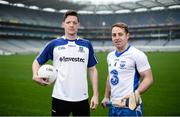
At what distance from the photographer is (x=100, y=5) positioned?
77.4m

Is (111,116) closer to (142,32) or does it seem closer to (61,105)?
(61,105)

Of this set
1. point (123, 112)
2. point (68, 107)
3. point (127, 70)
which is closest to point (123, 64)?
point (127, 70)

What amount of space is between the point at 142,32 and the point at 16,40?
116 feet

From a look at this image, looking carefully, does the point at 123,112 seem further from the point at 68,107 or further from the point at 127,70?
the point at 68,107

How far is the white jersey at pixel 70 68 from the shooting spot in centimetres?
428

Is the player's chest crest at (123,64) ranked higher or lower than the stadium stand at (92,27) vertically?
lower

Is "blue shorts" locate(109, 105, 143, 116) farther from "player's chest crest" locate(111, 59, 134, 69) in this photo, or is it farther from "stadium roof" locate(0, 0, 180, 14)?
"stadium roof" locate(0, 0, 180, 14)

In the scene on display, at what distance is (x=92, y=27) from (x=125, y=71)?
256 ft

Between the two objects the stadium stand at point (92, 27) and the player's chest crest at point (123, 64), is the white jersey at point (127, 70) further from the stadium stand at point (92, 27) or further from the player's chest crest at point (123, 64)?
the stadium stand at point (92, 27)

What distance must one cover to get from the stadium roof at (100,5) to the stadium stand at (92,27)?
2.32m

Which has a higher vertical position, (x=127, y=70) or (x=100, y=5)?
(x=100, y=5)

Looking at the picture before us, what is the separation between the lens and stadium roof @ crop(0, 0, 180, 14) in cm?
6762

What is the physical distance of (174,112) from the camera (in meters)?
8.31

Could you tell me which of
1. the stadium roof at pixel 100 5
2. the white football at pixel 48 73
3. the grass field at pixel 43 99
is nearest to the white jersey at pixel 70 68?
the white football at pixel 48 73
